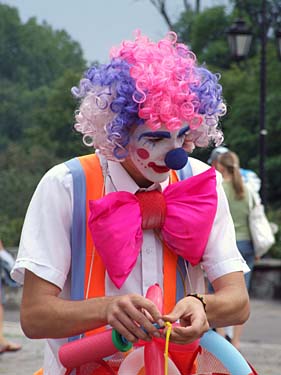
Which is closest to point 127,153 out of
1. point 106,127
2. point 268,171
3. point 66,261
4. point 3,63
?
point 106,127

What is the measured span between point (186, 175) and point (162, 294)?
1.41 feet

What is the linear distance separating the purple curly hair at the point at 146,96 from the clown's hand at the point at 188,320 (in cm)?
49

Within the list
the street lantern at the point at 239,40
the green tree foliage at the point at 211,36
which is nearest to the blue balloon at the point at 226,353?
the street lantern at the point at 239,40

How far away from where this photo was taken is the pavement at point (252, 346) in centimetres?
875

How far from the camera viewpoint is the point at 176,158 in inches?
117

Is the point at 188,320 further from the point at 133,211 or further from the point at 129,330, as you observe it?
the point at 133,211

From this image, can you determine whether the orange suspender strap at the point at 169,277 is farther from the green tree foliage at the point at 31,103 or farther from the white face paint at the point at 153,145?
the green tree foliage at the point at 31,103

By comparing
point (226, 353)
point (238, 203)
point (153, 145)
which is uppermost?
point (153, 145)

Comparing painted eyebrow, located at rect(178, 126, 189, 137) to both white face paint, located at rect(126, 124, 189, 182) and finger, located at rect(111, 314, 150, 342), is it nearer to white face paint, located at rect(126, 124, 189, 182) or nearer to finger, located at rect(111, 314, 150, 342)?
white face paint, located at rect(126, 124, 189, 182)

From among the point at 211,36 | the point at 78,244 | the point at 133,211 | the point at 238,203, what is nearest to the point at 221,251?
the point at 133,211

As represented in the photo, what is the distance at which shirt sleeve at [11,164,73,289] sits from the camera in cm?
296

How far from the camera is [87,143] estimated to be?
316cm

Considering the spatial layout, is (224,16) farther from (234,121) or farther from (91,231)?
(91,231)

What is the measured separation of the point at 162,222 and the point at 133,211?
10 centimetres
